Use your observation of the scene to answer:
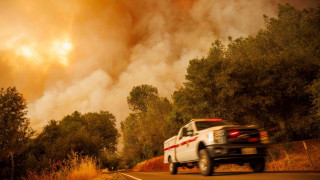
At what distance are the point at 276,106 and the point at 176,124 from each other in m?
17.2

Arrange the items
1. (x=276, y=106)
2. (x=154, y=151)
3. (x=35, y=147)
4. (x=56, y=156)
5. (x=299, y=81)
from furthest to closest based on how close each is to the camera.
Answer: (x=154, y=151)
(x=35, y=147)
(x=56, y=156)
(x=276, y=106)
(x=299, y=81)

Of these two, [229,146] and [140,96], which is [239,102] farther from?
[140,96]

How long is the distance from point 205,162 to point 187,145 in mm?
1907

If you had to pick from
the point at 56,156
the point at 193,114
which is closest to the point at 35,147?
the point at 56,156

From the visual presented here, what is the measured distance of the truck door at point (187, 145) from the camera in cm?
998

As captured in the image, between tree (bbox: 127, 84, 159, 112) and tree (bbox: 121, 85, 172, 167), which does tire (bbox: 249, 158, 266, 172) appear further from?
tree (bbox: 127, 84, 159, 112)

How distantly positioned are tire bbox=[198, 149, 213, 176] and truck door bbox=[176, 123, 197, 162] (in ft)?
2.01

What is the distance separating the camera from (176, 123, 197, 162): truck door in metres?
9.98

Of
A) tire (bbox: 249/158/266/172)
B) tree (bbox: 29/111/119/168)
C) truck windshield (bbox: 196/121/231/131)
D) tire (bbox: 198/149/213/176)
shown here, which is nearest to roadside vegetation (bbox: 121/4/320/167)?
truck windshield (bbox: 196/121/231/131)

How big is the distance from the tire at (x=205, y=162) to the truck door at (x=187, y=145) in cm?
61

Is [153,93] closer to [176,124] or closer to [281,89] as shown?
[176,124]

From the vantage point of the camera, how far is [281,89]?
783 inches

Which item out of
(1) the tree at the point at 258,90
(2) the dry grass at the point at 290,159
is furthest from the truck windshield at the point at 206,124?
(1) the tree at the point at 258,90

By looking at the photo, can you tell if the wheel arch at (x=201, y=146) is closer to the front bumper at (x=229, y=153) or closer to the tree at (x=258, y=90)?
the front bumper at (x=229, y=153)
